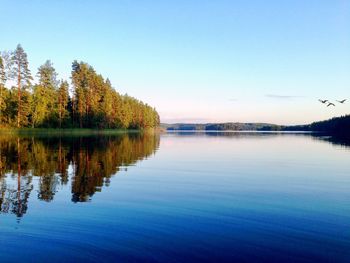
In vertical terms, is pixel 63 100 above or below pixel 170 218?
above

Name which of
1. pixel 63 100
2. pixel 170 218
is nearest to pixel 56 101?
pixel 63 100

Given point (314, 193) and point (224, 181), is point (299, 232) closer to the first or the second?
point (314, 193)

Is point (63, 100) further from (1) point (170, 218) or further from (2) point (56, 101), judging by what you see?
(1) point (170, 218)

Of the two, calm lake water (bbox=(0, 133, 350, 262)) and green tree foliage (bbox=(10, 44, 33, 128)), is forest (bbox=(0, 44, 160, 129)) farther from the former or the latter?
calm lake water (bbox=(0, 133, 350, 262))

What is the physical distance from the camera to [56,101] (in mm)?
108875

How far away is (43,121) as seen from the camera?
333 ft

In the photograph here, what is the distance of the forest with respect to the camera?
9238 centimetres

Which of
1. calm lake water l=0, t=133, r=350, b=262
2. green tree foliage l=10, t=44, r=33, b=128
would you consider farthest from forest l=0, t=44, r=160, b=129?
calm lake water l=0, t=133, r=350, b=262

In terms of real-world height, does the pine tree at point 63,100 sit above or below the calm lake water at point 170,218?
above

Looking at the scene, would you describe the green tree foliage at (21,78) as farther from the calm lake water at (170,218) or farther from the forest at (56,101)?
the calm lake water at (170,218)

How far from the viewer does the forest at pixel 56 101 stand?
92375 millimetres

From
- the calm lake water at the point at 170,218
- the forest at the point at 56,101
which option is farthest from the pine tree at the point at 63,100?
the calm lake water at the point at 170,218

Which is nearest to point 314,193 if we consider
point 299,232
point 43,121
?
point 299,232

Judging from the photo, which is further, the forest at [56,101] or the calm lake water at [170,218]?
the forest at [56,101]
